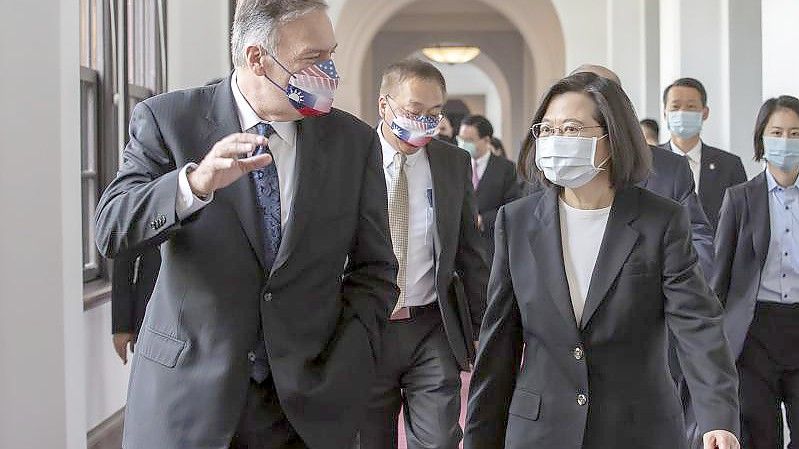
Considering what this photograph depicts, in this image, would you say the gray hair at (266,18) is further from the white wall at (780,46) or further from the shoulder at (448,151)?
the white wall at (780,46)

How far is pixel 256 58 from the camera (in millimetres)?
2652

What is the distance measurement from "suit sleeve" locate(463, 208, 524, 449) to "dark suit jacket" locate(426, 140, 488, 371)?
114cm

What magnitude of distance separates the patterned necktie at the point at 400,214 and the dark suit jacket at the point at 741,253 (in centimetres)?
132

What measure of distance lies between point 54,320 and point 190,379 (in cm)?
243

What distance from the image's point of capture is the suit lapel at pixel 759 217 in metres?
4.82

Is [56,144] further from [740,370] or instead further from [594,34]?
[594,34]

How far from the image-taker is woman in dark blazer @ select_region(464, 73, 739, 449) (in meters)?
3.05

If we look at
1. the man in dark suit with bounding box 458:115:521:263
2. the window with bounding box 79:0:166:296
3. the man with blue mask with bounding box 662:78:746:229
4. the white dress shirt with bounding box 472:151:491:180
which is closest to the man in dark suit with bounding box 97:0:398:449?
the man with blue mask with bounding box 662:78:746:229

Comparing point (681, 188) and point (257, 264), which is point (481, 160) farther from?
point (257, 264)

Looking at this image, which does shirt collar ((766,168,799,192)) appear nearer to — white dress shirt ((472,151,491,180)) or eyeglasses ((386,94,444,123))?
eyeglasses ((386,94,444,123))

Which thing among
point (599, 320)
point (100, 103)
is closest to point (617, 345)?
point (599, 320)

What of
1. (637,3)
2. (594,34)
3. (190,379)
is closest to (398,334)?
(190,379)

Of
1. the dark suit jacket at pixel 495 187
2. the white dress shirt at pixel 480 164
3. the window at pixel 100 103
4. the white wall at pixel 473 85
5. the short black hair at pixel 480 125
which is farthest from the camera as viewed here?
the white wall at pixel 473 85

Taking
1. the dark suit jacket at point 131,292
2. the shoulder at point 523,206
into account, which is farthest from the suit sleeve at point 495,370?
the dark suit jacket at point 131,292
